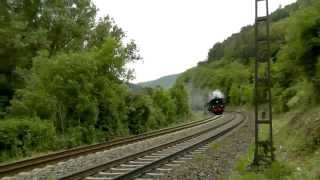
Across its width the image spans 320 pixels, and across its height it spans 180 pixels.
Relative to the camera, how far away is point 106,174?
44.1 ft

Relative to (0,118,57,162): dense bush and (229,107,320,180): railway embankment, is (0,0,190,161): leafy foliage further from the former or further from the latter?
(229,107,320,180): railway embankment

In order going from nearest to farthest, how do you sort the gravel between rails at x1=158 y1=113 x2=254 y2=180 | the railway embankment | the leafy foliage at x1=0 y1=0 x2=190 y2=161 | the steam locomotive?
the railway embankment
the gravel between rails at x1=158 y1=113 x2=254 y2=180
the leafy foliage at x1=0 y1=0 x2=190 y2=161
the steam locomotive

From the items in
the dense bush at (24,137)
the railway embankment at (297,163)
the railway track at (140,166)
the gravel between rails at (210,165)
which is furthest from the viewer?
the dense bush at (24,137)

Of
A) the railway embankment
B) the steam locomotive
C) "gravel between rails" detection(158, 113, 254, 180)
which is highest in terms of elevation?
the steam locomotive

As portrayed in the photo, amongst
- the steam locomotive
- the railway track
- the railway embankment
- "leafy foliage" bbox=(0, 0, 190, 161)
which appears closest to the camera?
the railway embankment

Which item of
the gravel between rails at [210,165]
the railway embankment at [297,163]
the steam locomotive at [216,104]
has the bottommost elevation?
the gravel between rails at [210,165]

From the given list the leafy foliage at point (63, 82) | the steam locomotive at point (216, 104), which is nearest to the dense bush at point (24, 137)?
the leafy foliage at point (63, 82)

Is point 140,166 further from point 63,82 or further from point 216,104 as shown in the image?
point 216,104

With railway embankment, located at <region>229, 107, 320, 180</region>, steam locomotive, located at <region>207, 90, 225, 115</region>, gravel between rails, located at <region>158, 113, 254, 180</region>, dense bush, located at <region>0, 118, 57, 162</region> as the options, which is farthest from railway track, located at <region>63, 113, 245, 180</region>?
steam locomotive, located at <region>207, 90, 225, 115</region>

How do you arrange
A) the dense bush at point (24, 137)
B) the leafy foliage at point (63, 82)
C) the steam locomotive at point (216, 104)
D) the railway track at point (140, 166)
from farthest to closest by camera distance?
the steam locomotive at point (216, 104) → the leafy foliage at point (63, 82) → the dense bush at point (24, 137) → the railway track at point (140, 166)

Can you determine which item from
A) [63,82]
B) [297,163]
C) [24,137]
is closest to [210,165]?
[297,163]

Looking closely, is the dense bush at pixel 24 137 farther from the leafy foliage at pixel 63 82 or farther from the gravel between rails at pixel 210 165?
the gravel between rails at pixel 210 165

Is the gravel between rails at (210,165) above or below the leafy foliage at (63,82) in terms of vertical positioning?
below

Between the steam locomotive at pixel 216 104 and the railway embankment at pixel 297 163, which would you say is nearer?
the railway embankment at pixel 297 163
